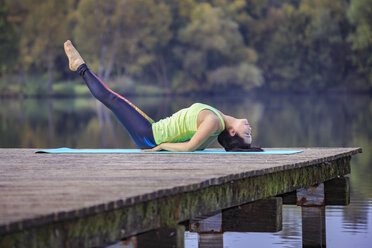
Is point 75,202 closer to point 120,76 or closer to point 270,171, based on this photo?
point 270,171

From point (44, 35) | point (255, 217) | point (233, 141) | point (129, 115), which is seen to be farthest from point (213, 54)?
point (255, 217)

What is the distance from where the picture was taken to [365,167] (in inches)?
453

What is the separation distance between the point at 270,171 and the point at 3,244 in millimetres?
2343

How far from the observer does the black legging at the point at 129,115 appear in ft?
22.0

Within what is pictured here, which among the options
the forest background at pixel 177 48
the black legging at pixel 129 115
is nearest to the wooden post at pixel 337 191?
the black legging at pixel 129 115

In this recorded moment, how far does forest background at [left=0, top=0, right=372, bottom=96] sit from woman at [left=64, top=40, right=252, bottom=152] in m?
42.6

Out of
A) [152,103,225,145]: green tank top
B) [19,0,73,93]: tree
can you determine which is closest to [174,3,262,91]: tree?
[19,0,73,93]: tree

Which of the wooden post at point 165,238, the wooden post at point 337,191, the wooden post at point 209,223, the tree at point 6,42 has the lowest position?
the wooden post at point 165,238

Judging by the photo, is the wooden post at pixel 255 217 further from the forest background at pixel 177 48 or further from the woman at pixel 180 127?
the forest background at pixel 177 48

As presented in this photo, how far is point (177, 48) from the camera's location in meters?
53.0

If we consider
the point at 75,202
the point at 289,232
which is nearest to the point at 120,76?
the point at 289,232

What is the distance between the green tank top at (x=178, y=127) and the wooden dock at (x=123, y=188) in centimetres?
47

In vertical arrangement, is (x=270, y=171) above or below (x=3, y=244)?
above

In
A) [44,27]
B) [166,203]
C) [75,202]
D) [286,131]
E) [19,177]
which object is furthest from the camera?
[44,27]
